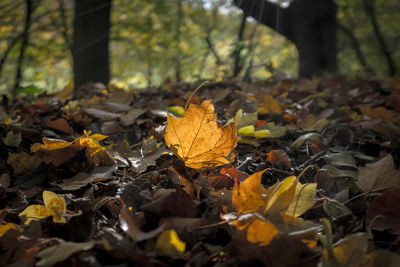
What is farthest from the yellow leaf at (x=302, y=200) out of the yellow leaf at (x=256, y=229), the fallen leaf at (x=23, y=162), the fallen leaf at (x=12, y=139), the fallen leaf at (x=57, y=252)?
the fallen leaf at (x=12, y=139)

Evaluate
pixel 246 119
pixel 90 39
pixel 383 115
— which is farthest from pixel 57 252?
pixel 90 39

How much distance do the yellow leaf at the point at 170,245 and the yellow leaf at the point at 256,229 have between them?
105 millimetres

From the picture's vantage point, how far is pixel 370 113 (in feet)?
4.53

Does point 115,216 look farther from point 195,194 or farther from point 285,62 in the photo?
point 285,62

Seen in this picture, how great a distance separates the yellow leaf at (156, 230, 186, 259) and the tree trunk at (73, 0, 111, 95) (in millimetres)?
3021

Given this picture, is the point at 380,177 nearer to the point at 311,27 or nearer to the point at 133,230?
the point at 133,230

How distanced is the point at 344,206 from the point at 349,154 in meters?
0.37

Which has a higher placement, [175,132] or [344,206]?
[175,132]

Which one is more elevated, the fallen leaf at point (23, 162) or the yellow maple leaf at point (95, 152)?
the yellow maple leaf at point (95, 152)

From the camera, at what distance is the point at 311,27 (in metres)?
4.02

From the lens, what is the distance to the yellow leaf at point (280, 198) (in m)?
0.57

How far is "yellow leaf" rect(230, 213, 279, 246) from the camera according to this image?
0.50 m

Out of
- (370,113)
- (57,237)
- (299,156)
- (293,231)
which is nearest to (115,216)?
(57,237)

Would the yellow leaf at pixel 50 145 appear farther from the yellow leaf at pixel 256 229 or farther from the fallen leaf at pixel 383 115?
the fallen leaf at pixel 383 115
